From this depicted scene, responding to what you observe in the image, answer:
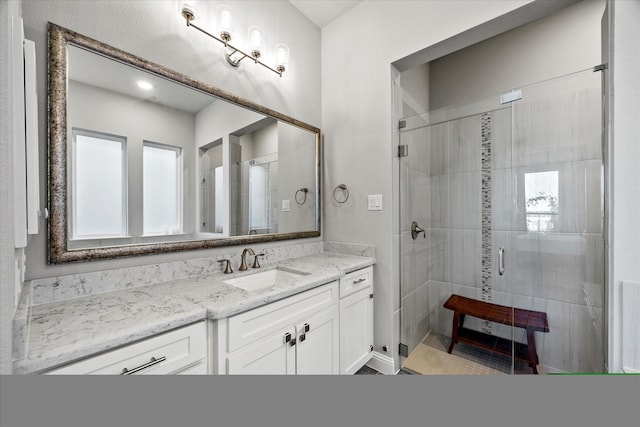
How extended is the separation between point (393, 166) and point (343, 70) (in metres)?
0.95

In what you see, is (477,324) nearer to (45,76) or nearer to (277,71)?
(277,71)

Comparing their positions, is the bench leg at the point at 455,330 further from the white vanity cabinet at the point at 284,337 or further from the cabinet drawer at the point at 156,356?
the cabinet drawer at the point at 156,356

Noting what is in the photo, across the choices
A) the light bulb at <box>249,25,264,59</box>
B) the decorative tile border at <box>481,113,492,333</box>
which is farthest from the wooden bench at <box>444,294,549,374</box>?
the light bulb at <box>249,25,264,59</box>

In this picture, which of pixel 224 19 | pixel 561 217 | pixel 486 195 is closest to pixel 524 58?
pixel 486 195

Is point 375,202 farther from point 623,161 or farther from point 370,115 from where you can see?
point 623,161

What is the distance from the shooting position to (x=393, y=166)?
180cm

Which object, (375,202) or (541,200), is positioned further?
(375,202)

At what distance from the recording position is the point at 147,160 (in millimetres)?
1227

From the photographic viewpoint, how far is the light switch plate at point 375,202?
6.03 feet

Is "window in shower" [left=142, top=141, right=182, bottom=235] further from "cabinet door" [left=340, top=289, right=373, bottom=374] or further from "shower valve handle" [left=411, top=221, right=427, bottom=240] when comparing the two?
"shower valve handle" [left=411, top=221, right=427, bottom=240]

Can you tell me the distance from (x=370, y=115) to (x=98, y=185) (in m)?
1.69

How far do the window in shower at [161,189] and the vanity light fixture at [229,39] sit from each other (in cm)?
70

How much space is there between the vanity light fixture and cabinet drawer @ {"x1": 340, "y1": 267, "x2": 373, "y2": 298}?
152 centimetres

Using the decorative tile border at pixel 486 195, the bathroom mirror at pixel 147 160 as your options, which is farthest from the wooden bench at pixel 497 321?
the bathroom mirror at pixel 147 160
